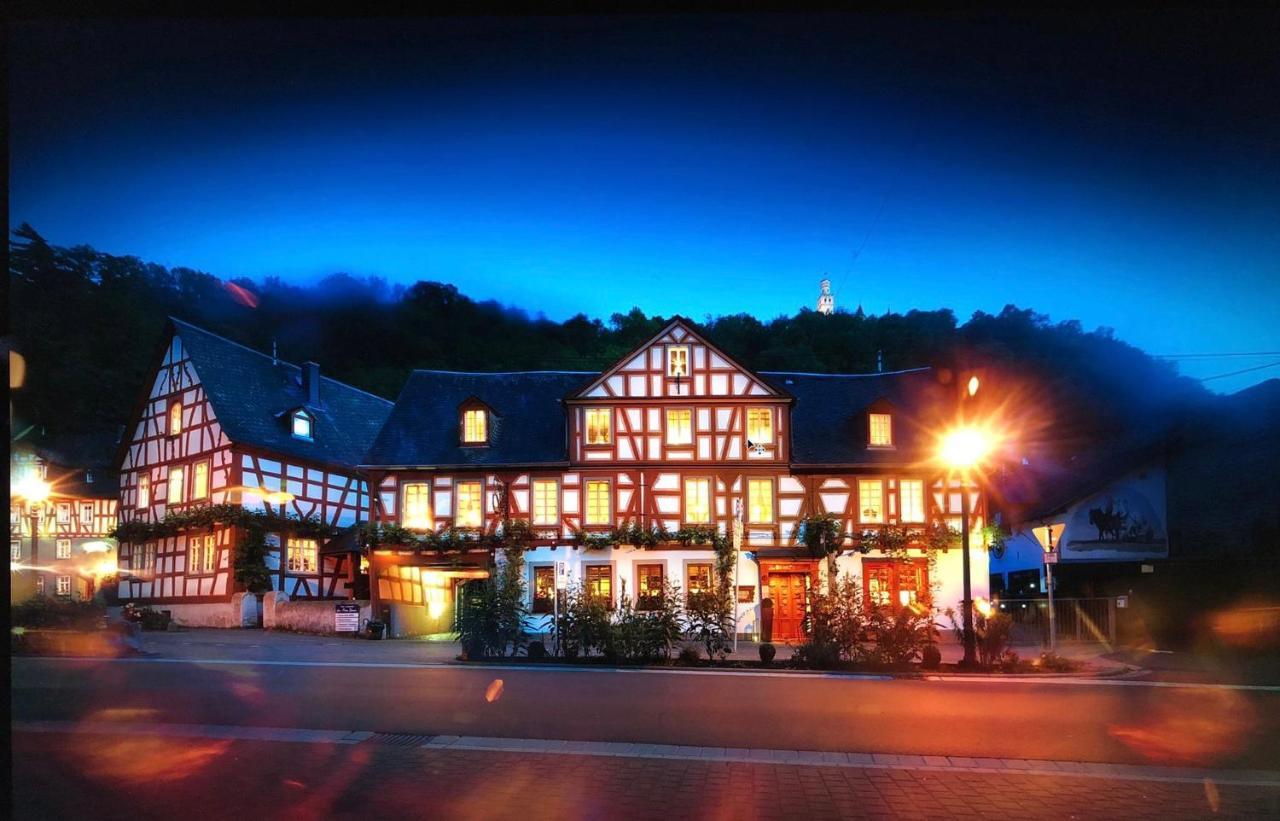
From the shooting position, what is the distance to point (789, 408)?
Result: 31.5 m

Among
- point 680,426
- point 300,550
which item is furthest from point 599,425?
point 300,550

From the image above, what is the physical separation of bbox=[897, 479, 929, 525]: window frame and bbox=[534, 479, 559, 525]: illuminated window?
10997 millimetres

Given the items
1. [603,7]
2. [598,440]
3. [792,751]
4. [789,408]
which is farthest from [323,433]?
[603,7]

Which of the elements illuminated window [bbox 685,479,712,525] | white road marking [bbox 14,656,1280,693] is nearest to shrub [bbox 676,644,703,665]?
white road marking [bbox 14,656,1280,693]

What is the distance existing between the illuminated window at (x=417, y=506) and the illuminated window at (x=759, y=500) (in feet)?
33.8

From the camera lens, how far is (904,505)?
102 ft

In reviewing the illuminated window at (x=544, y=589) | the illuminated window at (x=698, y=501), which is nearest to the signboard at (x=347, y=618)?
the illuminated window at (x=544, y=589)

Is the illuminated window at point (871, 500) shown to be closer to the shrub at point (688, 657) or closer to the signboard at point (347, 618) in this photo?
the shrub at point (688, 657)

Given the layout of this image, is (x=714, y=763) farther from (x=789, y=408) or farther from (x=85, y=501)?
(x=85, y=501)

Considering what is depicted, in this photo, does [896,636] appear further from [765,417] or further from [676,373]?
[676,373]

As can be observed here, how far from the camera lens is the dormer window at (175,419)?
36.4 metres

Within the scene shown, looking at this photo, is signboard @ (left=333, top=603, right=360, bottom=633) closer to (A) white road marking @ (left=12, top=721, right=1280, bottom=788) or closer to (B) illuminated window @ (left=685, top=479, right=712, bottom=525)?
(B) illuminated window @ (left=685, top=479, right=712, bottom=525)

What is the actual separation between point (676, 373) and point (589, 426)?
10.9 ft

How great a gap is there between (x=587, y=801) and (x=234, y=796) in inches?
104
